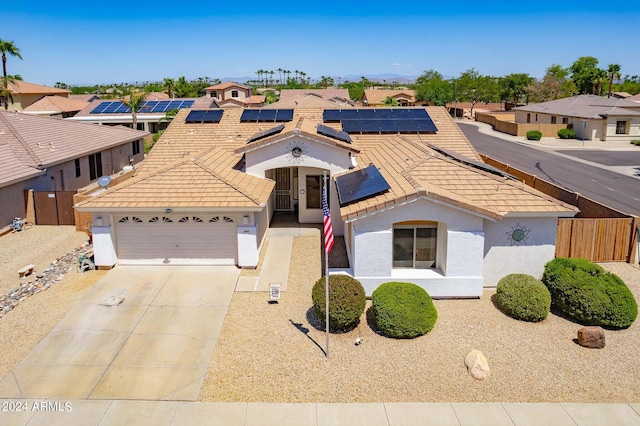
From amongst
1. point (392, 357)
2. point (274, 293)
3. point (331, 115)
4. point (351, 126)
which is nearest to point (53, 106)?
point (331, 115)

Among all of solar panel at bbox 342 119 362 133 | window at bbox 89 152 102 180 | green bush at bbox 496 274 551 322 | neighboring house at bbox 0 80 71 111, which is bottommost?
green bush at bbox 496 274 551 322

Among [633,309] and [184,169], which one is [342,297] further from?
[184,169]

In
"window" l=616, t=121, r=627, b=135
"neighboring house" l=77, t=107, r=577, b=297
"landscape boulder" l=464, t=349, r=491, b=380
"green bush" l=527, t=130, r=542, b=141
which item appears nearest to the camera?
"landscape boulder" l=464, t=349, r=491, b=380

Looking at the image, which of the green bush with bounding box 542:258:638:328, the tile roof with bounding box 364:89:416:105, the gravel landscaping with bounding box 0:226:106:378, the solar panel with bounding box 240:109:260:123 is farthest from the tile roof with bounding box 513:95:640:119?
the gravel landscaping with bounding box 0:226:106:378

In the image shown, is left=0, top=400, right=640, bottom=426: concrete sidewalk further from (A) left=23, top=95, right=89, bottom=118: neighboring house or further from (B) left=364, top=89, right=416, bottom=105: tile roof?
(B) left=364, top=89, right=416, bottom=105: tile roof

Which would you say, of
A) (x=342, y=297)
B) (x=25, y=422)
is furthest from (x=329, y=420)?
(x=25, y=422)

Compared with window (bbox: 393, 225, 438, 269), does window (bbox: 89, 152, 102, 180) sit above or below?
above

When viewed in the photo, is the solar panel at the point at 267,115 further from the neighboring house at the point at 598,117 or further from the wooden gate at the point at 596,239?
the neighboring house at the point at 598,117

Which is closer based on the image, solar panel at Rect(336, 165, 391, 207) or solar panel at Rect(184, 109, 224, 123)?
solar panel at Rect(336, 165, 391, 207)

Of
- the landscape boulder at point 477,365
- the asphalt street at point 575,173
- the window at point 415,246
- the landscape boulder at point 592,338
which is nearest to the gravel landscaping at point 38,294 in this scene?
the window at point 415,246
